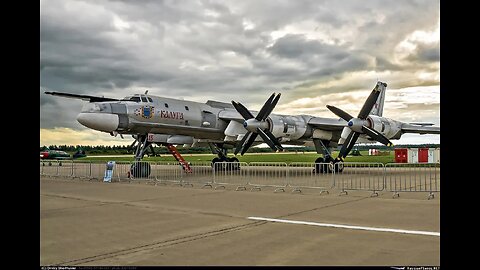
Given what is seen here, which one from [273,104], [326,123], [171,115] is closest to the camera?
[273,104]

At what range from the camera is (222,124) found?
74.9 feet

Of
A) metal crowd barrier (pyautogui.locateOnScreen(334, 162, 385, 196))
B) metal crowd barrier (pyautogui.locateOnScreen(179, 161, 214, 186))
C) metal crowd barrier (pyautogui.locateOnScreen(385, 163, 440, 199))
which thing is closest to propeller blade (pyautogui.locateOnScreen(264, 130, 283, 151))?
metal crowd barrier (pyautogui.locateOnScreen(334, 162, 385, 196))

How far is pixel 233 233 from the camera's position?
6.47 m

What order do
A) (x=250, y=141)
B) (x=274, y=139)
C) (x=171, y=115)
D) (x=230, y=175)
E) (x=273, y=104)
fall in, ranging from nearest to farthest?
1. (x=230, y=175)
2. (x=273, y=104)
3. (x=171, y=115)
4. (x=274, y=139)
5. (x=250, y=141)

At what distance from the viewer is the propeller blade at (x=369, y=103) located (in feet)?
63.6

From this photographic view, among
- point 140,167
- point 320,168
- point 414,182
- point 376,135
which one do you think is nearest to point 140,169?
point 140,167

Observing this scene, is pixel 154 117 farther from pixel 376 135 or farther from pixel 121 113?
pixel 376 135

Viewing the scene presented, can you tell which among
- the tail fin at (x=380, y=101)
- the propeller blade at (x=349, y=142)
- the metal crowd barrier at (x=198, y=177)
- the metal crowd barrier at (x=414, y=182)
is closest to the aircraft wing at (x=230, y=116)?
the metal crowd barrier at (x=198, y=177)

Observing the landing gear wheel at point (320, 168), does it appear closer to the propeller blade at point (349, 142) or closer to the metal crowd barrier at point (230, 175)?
the propeller blade at point (349, 142)

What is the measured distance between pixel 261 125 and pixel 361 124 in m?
4.90

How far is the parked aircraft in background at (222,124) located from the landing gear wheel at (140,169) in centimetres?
71

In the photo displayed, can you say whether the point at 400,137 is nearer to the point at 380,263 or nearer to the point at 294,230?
the point at 294,230
